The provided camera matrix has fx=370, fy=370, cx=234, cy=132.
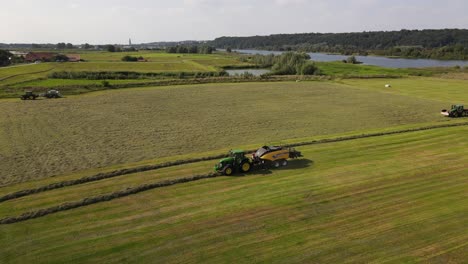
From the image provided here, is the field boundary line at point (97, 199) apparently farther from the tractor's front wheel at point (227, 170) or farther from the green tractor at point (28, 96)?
the green tractor at point (28, 96)

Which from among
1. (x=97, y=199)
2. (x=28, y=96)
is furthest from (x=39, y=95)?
(x=97, y=199)

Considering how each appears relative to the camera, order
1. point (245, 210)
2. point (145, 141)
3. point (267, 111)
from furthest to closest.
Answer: point (267, 111) < point (145, 141) < point (245, 210)

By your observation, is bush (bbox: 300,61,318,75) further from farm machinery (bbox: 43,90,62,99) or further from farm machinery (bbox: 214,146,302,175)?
farm machinery (bbox: 214,146,302,175)

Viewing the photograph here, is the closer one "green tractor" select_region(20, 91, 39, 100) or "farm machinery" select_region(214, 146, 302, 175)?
"farm machinery" select_region(214, 146, 302, 175)

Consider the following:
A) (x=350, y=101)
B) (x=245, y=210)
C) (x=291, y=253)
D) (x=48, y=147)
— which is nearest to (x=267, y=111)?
(x=350, y=101)

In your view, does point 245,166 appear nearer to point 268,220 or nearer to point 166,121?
point 268,220

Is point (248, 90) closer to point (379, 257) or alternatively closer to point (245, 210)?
point (245, 210)

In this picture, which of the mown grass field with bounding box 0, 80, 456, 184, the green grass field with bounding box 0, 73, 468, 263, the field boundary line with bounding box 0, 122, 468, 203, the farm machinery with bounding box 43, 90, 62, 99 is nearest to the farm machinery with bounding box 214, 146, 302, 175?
the green grass field with bounding box 0, 73, 468, 263
